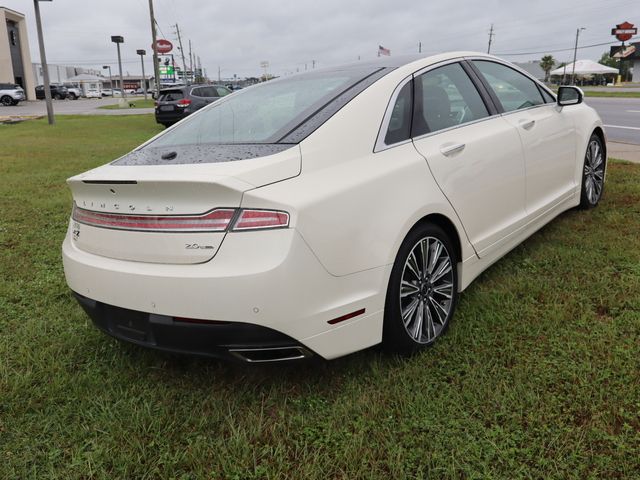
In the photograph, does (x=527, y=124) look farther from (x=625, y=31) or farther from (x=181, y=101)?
(x=625, y=31)

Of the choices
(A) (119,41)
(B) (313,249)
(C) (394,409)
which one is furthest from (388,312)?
(A) (119,41)

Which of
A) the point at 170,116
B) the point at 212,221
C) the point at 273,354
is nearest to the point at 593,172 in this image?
the point at 273,354

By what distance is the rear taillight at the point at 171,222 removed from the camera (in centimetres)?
212

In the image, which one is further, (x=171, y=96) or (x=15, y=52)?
(x=15, y=52)

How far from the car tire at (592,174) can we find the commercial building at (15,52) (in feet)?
203

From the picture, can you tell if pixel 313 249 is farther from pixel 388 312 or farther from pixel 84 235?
pixel 84 235

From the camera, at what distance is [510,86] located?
3.96 meters

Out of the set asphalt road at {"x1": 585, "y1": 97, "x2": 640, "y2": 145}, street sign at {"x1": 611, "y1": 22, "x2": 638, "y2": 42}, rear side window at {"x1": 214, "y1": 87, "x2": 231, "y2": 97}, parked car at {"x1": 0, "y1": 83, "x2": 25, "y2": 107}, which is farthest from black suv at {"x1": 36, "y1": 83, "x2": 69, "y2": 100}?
street sign at {"x1": 611, "y1": 22, "x2": 638, "y2": 42}

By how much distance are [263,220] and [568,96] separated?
332 cm

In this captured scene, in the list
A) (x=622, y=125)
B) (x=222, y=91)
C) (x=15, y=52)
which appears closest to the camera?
(x=622, y=125)

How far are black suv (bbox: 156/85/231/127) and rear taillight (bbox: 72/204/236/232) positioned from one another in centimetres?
1660

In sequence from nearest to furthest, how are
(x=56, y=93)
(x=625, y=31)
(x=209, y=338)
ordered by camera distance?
(x=209, y=338), (x=56, y=93), (x=625, y=31)

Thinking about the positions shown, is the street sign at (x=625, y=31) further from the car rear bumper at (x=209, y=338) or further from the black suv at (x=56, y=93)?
the car rear bumper at (x=209, y=338)

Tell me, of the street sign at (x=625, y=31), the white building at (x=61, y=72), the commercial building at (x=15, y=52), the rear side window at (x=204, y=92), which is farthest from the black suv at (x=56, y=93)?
the street sign at (x=625, y=31)
